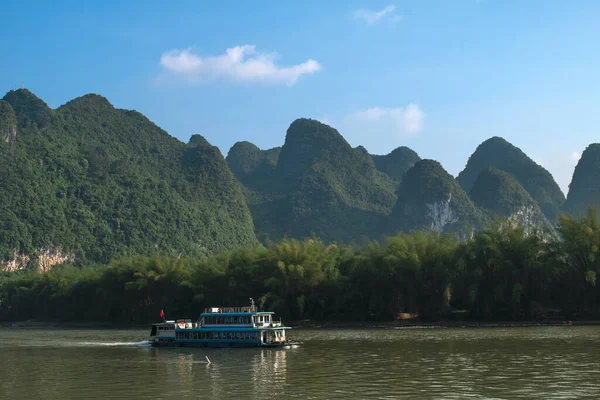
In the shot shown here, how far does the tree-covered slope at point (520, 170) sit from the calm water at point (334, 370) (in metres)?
145

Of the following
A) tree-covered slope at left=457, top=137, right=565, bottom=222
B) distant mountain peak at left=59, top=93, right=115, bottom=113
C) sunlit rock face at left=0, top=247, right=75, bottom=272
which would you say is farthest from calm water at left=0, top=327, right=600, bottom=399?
tree-covered slope at left=457, top=137, right=565, bottom=222

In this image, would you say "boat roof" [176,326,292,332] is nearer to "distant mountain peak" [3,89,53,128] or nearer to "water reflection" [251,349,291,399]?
"water reflection" [251,349,291,399]

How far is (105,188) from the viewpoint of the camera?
119m

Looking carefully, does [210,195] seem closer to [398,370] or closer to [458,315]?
[458,315]

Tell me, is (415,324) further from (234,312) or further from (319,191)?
(319,191)

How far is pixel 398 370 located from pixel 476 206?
133 metres

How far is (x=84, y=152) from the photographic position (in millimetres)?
126125

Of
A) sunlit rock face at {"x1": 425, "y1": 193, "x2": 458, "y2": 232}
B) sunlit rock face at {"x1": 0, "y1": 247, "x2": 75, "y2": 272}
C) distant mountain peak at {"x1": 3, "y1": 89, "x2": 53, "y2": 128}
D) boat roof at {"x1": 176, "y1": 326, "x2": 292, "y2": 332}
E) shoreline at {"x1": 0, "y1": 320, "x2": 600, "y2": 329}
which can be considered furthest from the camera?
sunlit rock face at {"x1": 425, "y1": 193, "x2": 458, "y2": 232}

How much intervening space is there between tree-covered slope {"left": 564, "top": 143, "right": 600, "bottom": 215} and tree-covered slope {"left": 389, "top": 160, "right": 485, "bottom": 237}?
77.6 feet

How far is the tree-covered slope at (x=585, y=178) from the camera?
495ft

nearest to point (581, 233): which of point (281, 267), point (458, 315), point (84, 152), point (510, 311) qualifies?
point (510, 311)

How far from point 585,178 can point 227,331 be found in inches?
5381

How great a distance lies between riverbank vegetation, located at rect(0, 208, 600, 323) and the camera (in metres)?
44.3

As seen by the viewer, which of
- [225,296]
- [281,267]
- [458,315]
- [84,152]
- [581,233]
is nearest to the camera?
[581,233]
